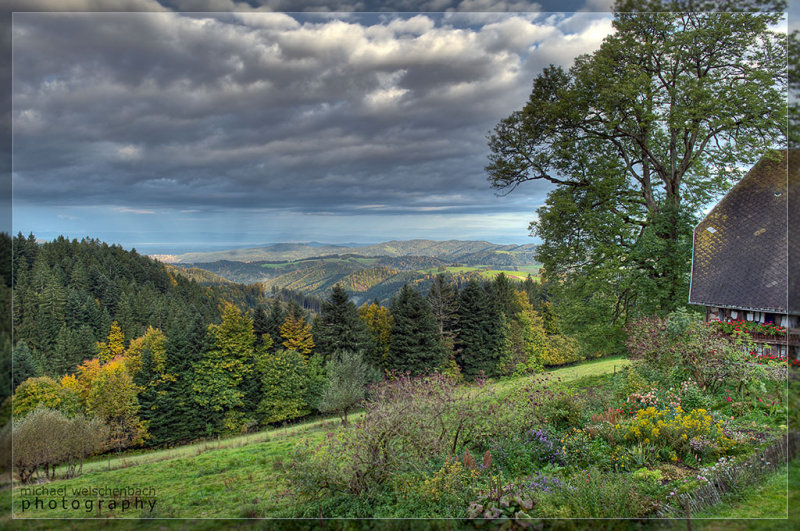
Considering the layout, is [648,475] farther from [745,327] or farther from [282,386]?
[282,386]

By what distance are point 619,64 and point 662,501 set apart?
35.2 ft

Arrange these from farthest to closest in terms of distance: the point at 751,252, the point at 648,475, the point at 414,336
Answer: the point at 414,336 < the point at 751,252 < the point at 648,475

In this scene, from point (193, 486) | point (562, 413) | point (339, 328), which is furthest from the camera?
point (339, 328)

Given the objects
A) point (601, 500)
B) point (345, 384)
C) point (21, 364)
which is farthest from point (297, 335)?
point (601, 500)

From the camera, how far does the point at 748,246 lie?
24.0ft

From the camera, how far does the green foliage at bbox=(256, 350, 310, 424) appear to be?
96.1 ft

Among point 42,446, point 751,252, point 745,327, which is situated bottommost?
point 42,446

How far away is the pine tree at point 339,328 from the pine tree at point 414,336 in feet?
10.4

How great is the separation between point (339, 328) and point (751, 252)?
2764 cm

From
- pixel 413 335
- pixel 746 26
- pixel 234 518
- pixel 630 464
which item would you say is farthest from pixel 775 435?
pixel 413 335

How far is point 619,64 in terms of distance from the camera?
31.9ft

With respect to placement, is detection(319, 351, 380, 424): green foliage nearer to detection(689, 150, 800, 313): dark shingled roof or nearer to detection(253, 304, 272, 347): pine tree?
detection(253, 304, 272, 347): pine tree

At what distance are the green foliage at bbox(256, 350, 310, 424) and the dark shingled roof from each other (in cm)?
2828

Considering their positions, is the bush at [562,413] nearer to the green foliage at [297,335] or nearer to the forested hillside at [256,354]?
the forested hillside at [256,354]
